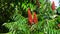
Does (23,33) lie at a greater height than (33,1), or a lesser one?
lesser

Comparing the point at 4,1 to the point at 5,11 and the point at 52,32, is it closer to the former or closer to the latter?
the point at 5,11

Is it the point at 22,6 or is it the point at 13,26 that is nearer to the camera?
the point at 13,26

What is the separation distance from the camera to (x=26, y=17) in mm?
6035

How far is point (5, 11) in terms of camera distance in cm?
709

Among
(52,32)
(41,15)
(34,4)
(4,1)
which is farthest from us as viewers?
(4,1)

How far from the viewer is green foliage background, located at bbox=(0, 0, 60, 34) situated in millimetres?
4883

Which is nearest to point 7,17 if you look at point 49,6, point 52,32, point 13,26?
point 49,6

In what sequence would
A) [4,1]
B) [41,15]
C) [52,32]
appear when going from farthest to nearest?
1. [4,1]
2. [41,15]
3. [52,32]

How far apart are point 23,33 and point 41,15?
2.92 feet

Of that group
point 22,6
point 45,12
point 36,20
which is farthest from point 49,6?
point 36,20

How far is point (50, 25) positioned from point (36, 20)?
13.9 inches

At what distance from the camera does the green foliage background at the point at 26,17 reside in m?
4.88

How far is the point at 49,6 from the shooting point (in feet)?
20.3

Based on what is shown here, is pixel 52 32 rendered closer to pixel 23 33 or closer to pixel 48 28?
pixel 48 28
